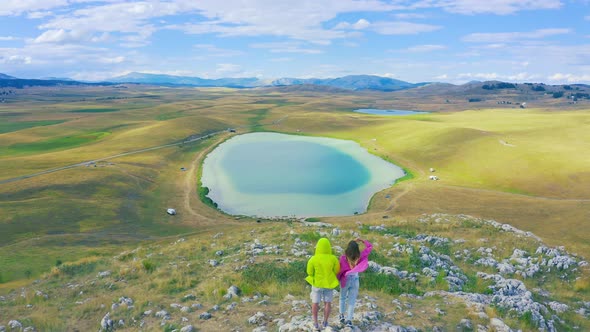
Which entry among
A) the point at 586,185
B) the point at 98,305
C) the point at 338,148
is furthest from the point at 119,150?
the point at 586,185

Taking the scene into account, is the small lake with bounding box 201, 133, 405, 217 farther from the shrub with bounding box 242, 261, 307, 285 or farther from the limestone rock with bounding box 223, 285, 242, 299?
the limestone rock with bounding box 223, 285, 242, 299

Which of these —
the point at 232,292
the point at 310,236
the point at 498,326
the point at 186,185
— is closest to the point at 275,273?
the point at 232,292

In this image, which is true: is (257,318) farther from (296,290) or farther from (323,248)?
(323,248)

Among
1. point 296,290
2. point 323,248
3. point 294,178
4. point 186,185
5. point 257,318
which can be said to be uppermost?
point 323,248

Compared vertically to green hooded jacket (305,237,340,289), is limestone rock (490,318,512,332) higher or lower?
lower

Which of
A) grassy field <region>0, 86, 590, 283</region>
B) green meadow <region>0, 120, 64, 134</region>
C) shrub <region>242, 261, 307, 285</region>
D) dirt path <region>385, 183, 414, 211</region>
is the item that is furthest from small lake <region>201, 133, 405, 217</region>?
green meadow <region>0, 120, 64, 134</region>
